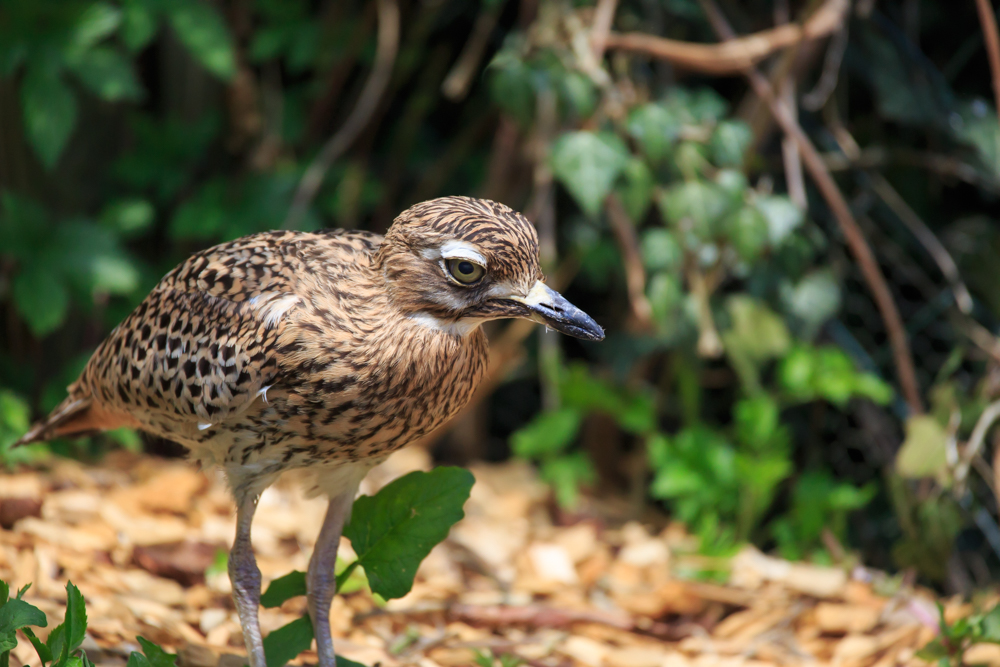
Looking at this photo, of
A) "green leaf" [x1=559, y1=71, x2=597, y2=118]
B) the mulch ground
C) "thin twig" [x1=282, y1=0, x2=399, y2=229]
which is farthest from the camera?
"thin twig" [x1=282, y1=0, x2=399, y2=229]

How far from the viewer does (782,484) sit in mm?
4227

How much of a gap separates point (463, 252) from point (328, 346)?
0.39 m

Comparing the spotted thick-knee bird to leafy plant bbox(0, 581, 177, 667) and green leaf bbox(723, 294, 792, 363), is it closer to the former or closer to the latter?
leafy plant bbox(0, 581, 177, 667)

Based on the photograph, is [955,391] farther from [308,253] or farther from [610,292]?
[308,253]

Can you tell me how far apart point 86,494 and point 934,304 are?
3.43 meters

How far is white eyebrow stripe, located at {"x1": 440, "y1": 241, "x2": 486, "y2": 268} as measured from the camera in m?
2.18

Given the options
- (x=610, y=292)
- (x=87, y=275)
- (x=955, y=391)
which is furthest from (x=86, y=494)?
(x=955, y=391)

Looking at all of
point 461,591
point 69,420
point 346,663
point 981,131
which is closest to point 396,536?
point 346,663

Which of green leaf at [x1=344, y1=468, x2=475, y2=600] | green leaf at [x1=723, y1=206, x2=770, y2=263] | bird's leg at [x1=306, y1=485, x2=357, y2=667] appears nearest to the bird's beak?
green leaf at [x1=344, y1=468, x2=475, y2=600]

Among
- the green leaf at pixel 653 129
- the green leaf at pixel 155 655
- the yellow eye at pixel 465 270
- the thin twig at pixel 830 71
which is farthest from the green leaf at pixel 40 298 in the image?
the thin twig at pixel 830 71

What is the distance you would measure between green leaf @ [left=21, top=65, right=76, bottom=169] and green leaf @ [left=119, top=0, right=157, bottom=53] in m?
0.31

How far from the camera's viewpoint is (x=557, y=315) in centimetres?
222

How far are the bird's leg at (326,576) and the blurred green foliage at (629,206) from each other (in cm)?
139

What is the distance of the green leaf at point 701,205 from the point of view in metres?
3.40
